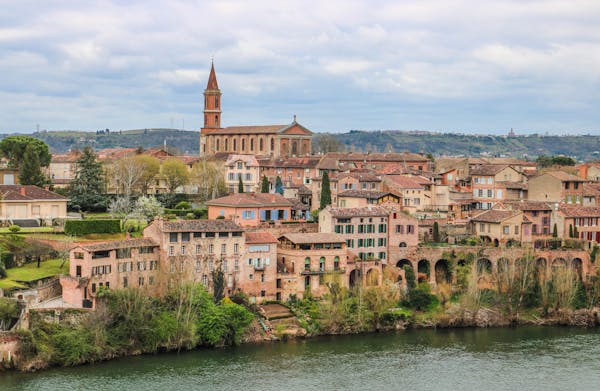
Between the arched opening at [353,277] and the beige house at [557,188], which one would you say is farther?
the beige house at [557,188]

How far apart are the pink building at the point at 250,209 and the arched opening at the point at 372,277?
9224 mm

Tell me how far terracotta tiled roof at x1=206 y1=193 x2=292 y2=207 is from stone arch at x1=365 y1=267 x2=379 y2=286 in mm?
9925

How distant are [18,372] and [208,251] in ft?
44.9

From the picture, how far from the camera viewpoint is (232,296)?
4984 cm

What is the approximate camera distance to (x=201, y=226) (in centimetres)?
5009

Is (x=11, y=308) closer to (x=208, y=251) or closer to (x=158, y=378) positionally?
(x=158, y=378)

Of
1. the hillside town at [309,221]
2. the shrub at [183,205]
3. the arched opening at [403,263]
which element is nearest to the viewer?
the hillside town at [309,221]

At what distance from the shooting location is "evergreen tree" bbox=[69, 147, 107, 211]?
63.8m

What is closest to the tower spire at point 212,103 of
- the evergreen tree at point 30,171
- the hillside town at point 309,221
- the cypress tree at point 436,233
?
the hillside town at point 309,221

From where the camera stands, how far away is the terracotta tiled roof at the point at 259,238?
5188cm

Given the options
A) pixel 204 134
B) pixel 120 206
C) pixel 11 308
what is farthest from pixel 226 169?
pixel 11 308

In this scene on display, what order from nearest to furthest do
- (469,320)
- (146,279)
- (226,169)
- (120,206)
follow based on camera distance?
(146,279)
(469,320)
(120,206)
(226,169)

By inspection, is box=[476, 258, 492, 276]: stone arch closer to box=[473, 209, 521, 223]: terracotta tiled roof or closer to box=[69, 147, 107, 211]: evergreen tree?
box=[473, 209, 521, 223]: terracotta tiled roof

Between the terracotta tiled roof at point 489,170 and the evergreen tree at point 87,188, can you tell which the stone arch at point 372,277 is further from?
Result: the evergreen tree at point 87,188
